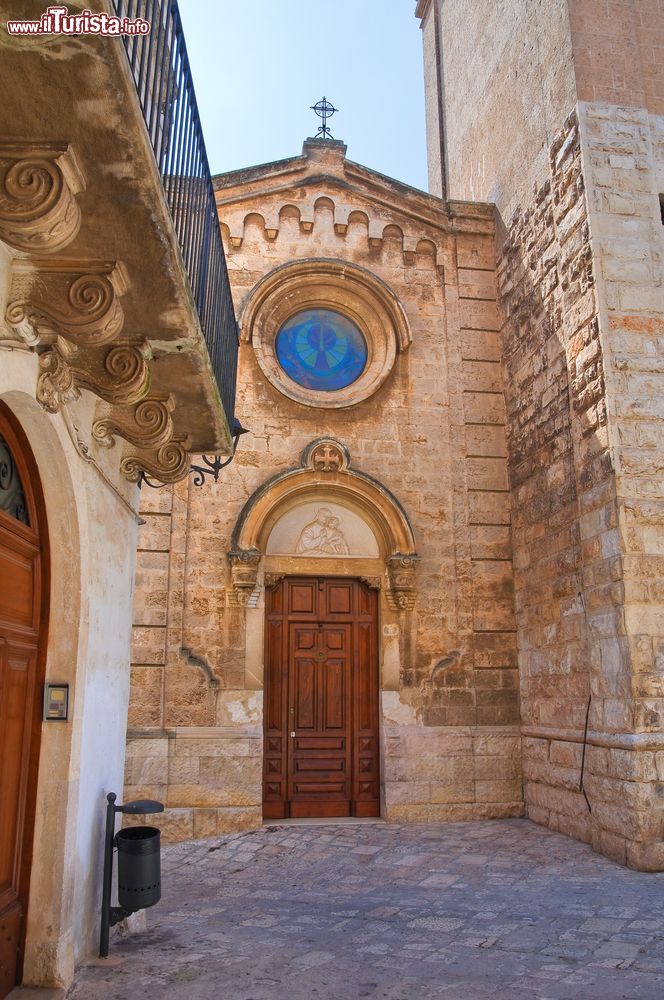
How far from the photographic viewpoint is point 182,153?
14.4ft

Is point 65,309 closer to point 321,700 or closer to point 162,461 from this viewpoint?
point 162,461

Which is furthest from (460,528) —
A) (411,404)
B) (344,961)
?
(344,961)

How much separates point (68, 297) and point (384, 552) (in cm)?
685

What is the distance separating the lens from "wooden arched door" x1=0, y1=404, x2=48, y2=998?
4.02 m

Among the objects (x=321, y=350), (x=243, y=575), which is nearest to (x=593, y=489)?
(x=243, y=575)

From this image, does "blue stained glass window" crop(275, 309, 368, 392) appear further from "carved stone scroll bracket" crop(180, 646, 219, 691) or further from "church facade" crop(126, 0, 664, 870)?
"carved stone scroll bracket" crop(180, 646, 219, 691)

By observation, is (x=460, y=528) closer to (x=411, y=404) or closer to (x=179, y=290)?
(x=411, y=404)

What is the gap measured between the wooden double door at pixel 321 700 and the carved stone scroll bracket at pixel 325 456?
1380 mm

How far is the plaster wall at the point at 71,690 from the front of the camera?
163 inches

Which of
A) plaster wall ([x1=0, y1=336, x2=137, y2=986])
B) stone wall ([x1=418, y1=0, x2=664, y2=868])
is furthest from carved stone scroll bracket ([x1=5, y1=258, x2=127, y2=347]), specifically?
stone wall ([x1=418, y1=0, x2=664, y2=868])

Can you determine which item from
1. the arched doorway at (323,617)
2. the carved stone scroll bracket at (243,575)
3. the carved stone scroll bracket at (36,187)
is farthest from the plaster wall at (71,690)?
the arched doorway at (323,617)

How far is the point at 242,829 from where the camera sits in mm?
8859

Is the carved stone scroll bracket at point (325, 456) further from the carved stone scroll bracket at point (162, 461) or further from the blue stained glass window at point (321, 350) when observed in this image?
the carved stone scroll bracket at point (162, 461)

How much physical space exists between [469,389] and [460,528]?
1.89 metres
